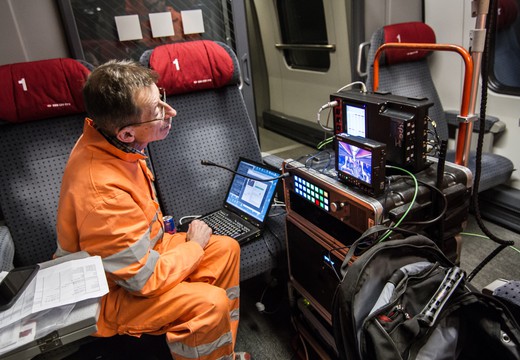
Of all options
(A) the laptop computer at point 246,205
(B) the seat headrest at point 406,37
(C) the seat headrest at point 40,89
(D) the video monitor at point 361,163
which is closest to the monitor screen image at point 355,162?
(D) the video monitor at point 361,163

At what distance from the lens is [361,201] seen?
1235 mm

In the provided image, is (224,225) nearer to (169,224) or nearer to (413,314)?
(169,224)

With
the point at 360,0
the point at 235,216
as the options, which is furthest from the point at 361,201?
the point at 360,0

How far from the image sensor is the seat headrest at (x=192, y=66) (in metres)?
2.00

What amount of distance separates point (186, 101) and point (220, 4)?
773 mm

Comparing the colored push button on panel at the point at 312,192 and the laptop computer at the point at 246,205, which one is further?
the laptop computer at the point at 246,205

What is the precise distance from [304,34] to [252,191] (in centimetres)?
273

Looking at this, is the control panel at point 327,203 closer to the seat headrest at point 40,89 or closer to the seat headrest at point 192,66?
the seat headrest at point 192,66

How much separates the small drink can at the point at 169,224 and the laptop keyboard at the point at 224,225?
18cm

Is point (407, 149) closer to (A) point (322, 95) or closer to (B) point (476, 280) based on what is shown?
(B) point (476, 280)

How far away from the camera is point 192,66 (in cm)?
205

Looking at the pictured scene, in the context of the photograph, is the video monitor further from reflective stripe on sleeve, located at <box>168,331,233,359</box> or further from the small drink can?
the small drink can

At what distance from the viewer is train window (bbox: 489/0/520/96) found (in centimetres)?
246

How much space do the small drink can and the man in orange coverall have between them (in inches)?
15.8
